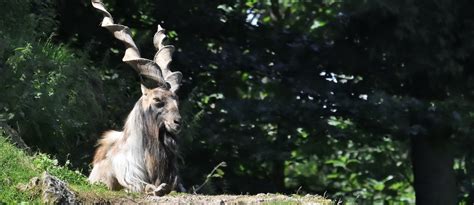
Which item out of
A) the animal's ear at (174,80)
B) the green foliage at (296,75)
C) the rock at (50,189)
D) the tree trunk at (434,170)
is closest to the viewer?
the rock at (50,189)

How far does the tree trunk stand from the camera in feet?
59.0

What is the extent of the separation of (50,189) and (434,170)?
449 inches

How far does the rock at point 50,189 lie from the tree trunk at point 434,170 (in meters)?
10.9

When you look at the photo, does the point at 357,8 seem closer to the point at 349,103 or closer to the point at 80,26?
the point at 349,103

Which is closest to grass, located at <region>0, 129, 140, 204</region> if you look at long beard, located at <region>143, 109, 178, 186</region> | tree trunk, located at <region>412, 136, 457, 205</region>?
long beard, located at <region>143, 109, 178, 186</region>

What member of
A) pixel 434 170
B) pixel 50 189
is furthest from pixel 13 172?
pixel 434 170

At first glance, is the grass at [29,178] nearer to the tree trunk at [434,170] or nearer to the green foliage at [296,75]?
the green foliage at [296,75]

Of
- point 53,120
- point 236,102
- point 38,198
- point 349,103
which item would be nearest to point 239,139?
point 236,102

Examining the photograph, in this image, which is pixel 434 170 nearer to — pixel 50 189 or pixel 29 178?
pixel 29 178

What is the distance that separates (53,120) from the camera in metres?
12.6

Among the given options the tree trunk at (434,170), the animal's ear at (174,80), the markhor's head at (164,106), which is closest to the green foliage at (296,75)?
the tree trunk at (434,170)

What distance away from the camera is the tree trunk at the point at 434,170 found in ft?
59.0

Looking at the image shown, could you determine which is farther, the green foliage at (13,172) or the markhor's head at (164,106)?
the markhor's head at (164,106)

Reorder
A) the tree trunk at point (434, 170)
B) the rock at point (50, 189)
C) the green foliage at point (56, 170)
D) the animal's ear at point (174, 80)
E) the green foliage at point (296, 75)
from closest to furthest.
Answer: the rock at point (50, 189), the green foliage at point (56, 170), the animal's ear at point (174, 80), the green foliage at point (296, 75), the tree trunk at point (434, 170)
